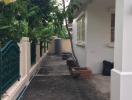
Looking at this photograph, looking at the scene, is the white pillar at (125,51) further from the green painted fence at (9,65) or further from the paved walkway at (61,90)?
the green painted fence at (9,65)

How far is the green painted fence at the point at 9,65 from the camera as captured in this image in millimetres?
6633

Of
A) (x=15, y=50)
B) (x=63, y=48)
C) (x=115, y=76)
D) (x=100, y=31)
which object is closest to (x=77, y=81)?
(x=100, y=31)

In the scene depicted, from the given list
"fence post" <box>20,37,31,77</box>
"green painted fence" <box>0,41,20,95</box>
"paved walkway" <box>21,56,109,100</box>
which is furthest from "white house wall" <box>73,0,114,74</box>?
"green painted fence" <box>0,41,20,95</box>

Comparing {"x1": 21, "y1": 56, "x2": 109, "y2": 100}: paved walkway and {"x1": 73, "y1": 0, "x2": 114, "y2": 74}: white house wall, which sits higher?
{"x1": 73, "y1": 0, "x2": 114, "y2": 74}: white house wall

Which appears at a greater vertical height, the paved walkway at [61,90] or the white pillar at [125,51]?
the white pillar at [125,51]

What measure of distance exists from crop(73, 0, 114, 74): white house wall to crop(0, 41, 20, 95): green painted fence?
4.82 meters

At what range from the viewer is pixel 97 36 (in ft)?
42.4

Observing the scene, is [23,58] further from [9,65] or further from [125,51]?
[125,51]

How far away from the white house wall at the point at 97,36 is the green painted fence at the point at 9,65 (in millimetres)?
4820

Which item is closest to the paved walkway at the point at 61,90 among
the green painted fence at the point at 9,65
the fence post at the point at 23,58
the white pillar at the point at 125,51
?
the fence post at the point at 23,58

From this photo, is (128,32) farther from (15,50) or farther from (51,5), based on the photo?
(51,5)

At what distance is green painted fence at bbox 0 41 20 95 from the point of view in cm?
663

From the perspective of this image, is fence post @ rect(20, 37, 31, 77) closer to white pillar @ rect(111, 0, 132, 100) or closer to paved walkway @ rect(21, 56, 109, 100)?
paved walkway @ rect(21, 56, 109, 100)

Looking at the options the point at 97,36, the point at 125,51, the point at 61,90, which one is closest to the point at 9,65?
the point at 61,90
